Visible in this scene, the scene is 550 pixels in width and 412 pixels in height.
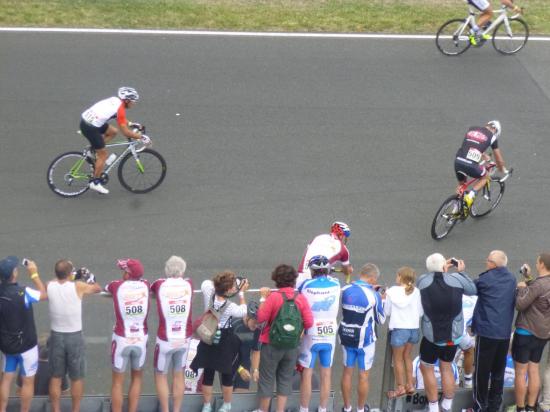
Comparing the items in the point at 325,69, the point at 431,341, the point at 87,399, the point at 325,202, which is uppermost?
the point at 325,69

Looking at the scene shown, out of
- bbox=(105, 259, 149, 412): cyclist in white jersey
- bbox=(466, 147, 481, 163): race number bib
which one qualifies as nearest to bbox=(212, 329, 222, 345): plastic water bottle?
bbox=(105, 259, 149, 412): cyclist in white jersey

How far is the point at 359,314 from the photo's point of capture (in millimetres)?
9359

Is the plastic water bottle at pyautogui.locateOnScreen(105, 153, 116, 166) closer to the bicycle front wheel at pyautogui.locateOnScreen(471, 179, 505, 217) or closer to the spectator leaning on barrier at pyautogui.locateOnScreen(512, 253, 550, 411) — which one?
the bicycle front wheel at pyautogui.locateOnScreen(471, 179, 505, 217)

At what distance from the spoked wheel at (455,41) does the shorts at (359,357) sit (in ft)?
37.6

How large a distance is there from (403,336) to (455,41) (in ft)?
37.5

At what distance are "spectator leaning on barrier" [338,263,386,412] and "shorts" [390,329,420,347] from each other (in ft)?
0.63

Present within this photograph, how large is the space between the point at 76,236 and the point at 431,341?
6.06 metres

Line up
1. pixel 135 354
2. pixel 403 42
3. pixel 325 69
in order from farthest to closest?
pixel 403 42 → pixel 325 69 → pixel 135 354

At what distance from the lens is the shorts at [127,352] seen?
30.0ft

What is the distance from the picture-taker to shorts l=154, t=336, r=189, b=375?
9211 mm

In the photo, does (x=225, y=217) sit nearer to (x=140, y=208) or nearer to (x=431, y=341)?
(x=140, y=208)

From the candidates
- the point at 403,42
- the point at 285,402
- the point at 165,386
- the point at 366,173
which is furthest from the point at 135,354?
the point at 403,42

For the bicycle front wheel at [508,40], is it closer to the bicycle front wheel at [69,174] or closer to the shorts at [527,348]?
the bicycle front wheel at [69,174]

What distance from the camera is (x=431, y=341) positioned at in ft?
31.3
